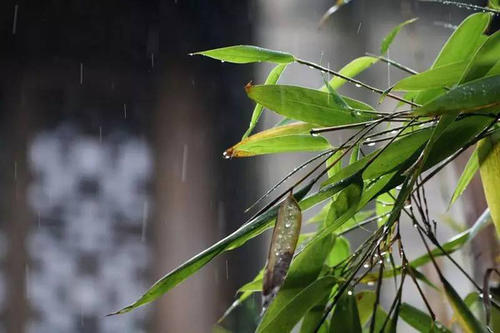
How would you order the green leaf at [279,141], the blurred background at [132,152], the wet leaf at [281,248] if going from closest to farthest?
the wet leaf at [281,248] → the green leaf at [279,141] → the blurred background at [132,152]

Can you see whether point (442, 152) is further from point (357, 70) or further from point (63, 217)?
point (63, 217)

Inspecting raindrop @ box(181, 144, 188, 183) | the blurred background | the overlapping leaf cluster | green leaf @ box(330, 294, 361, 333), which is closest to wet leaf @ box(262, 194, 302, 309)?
the overlapping leaf cluster

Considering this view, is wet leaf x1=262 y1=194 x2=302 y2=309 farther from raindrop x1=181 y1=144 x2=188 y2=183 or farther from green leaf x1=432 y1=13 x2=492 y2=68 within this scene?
raindrop x1=181 y1=144 x2=188 y2=183

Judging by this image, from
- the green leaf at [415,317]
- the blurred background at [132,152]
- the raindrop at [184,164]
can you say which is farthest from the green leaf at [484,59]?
the raindrop at [184,164]

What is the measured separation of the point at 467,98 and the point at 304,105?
16 centimetres

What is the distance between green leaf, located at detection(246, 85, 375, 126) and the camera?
1.77 feet

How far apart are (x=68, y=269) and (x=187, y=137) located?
2.20 feet

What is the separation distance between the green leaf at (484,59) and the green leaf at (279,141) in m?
0.15

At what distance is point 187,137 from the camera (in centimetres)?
257

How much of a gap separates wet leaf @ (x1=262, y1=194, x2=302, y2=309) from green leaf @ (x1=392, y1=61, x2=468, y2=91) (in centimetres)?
17

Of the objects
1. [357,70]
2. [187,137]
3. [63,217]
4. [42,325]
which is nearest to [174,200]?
[187,137]

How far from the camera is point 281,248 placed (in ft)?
1.33

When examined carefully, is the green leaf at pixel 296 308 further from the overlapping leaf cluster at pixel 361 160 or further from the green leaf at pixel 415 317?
the green leaf at pixel 415 317

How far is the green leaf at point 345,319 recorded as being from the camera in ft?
1.81
